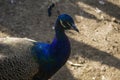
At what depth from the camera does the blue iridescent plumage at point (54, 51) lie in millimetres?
3377

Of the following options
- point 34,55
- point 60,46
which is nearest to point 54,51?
point 60,46

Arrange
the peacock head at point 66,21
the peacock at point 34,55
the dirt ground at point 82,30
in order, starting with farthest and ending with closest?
the dirt ground at point 82,30
the peacock head at point 66,21
the peacock at point 34,55

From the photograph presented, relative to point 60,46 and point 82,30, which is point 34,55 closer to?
point 60,46

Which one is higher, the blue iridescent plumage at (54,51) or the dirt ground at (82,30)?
the blue iridescent plumage at (54,51)

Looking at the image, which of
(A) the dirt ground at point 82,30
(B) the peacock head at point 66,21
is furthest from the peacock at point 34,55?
(A) the dirt ground at point 82,30

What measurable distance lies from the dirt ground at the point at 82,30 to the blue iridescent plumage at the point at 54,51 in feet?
2.20

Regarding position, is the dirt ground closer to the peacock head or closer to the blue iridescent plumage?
the blue iridescent plumage

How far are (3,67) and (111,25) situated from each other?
2.40 metres

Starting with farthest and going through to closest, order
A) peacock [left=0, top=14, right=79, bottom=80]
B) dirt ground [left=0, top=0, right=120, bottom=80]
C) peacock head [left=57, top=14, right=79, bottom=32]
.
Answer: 1. dirt ground [left=0, top=0, right=120, bottom=80]
2. peacock head [left=57, top=14, right=79, bottom=32]
3. peacock [left=0, top=14, right=79, bottom=80]

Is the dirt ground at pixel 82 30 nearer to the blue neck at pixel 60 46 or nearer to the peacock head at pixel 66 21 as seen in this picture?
the blue neck at pixel 60 46

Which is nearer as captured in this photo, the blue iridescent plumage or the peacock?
the peacock

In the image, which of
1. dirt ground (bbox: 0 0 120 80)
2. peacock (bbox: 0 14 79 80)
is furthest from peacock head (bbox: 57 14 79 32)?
dirt ground (bbox: 0 0 120 80)

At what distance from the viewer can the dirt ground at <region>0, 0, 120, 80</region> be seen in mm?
4238

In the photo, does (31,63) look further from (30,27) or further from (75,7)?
(75,7)
